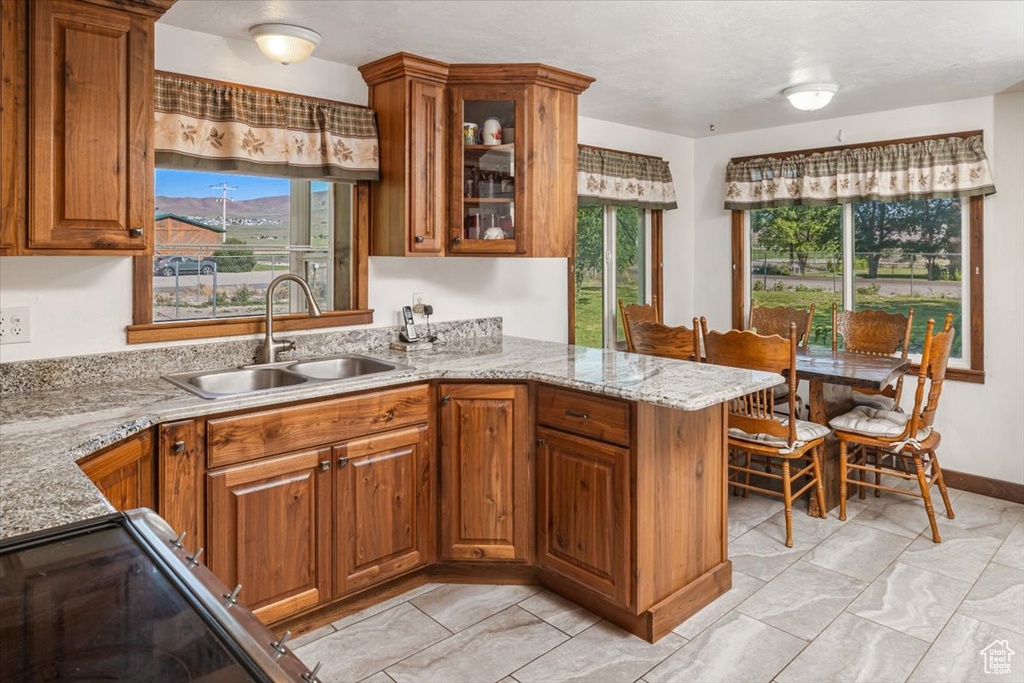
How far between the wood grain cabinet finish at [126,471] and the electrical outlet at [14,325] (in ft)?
2.46

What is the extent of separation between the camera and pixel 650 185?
188 inches

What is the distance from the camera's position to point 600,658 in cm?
237

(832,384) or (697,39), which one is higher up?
(697,39)

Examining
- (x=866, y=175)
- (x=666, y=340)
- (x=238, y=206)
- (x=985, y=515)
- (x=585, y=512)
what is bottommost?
(x=985, y=515)

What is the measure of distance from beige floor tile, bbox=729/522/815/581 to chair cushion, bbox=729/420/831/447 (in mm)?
443

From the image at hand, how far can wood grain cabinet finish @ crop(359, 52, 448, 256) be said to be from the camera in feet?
10.1

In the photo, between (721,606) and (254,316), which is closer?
(721,606)

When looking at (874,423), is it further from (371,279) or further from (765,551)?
(371,279)

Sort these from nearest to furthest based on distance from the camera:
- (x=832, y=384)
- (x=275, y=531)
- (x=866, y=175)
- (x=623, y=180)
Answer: (x=275, y=531) < (x=832, y=384) < (x=866, y=175) < (x=623, y=180)

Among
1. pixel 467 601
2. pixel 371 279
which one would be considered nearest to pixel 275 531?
pixel 467 601

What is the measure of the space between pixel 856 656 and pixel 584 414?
1215 millimetres

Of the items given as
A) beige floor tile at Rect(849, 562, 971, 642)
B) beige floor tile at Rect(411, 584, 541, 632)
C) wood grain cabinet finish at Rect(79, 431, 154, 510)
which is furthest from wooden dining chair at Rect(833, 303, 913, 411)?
wood grain cabinet finish at Rect(79, 431, 154, 510)

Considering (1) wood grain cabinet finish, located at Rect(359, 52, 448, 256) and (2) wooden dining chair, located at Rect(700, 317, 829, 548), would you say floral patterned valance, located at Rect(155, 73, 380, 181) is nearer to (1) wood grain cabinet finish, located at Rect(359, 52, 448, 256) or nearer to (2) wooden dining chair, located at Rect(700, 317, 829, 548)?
(1) wood grain cabinet finish, located at Rect(359, 52, 448, 256)

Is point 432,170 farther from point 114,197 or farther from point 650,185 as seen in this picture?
point 650,185
